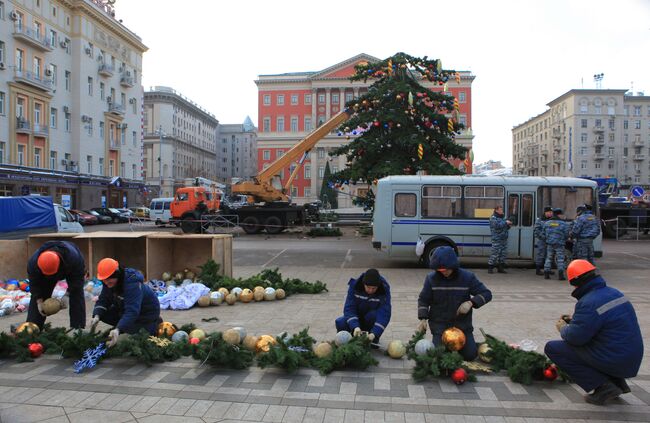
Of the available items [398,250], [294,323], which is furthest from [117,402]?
[398,250]

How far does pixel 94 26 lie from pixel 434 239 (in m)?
51.6

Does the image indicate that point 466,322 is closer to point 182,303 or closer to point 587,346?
point 587,346

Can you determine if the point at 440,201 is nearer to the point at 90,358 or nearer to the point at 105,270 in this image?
the point at 105,270

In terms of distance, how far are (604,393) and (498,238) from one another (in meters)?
9.58

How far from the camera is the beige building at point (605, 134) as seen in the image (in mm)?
93312

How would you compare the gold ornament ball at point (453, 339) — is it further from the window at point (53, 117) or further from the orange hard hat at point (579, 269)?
the window at point (53, 117)

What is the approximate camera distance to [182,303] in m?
9.15

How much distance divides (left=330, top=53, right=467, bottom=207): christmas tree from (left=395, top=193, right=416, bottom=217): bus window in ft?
24.8

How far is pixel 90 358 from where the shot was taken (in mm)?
5613

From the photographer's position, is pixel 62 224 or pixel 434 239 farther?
pixel 62 224

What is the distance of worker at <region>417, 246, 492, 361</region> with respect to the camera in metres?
5.56

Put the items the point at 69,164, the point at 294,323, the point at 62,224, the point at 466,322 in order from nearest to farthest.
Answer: the point at 466,322 < the point at 294,323 < the point at 62,224 < the point at 69,164

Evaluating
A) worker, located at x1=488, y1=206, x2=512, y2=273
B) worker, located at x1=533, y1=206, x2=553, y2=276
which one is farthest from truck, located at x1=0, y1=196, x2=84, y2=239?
worker, located at x1=533, y1=206, x2=553, y2=276

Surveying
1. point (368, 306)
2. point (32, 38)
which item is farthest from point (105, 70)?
point (368, 306)
